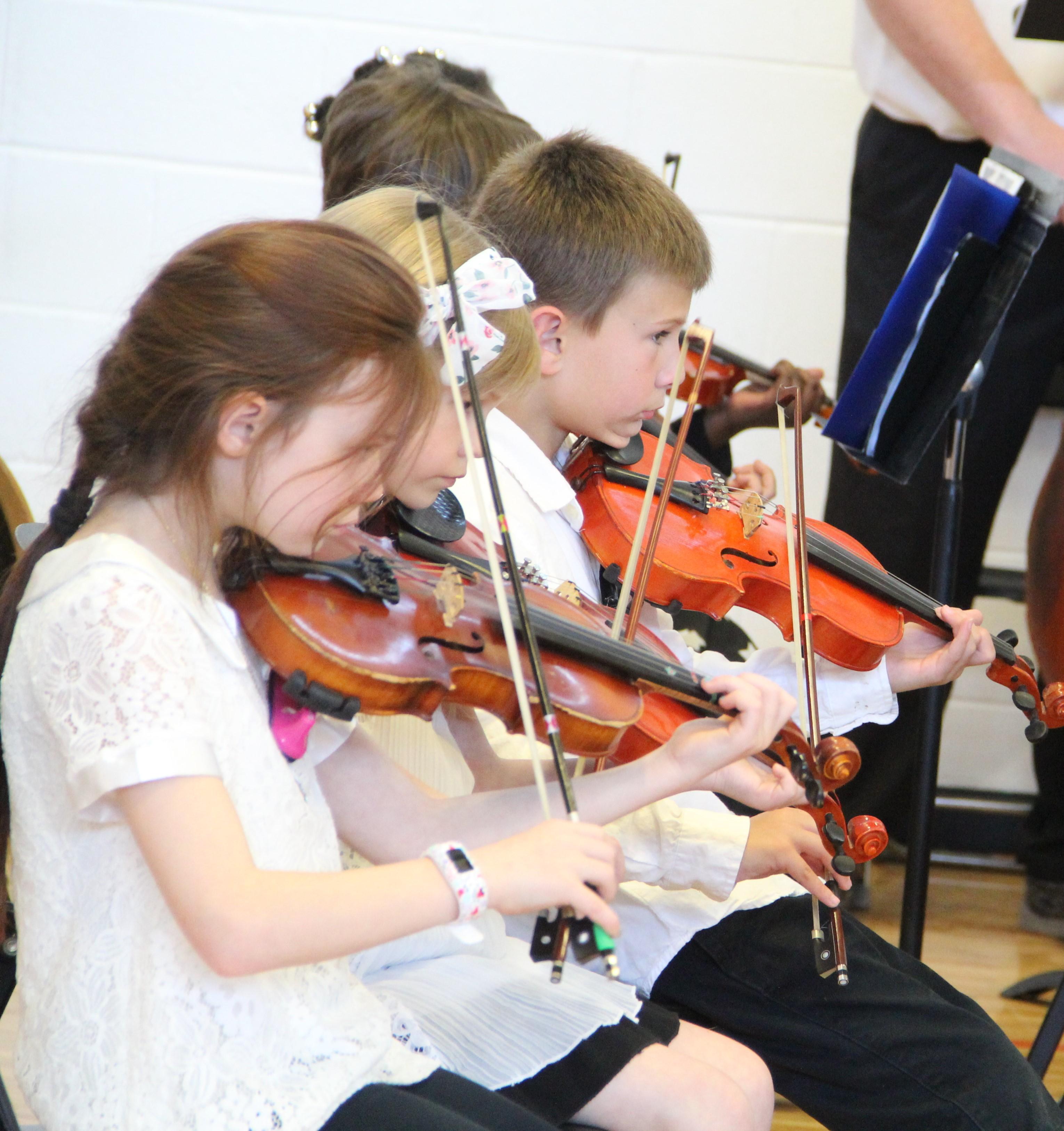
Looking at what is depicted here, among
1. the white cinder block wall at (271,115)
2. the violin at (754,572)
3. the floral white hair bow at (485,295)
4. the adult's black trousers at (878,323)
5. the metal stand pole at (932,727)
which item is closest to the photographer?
the floral white hair bow at (485,295)

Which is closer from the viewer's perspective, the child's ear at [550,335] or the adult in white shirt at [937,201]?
the child's ear at [550,335]

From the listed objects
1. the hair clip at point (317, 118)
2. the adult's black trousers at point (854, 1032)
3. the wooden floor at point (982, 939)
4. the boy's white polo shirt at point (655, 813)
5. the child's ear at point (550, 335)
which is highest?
the hair clip at point (317, 118)

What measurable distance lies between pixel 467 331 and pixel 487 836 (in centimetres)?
39

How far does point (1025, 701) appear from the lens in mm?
1256

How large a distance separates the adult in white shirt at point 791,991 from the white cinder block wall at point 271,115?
1.40 m

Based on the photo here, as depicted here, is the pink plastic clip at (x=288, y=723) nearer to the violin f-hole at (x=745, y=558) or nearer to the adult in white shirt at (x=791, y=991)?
the adult in white shirt at (x=791, y=991)

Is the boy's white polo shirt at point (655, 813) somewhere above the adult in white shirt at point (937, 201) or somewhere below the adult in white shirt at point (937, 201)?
below

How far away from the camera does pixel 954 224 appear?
1401 millimetres

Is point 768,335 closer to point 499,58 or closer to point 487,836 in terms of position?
point 499,58

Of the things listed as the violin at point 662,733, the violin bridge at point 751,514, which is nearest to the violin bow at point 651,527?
the violin at point 662,733

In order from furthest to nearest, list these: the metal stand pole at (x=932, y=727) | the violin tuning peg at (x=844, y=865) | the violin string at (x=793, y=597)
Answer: the metal stand pole at (x=932, y=727) → the violin string at (x=793, y=597) → the violin tuning peg at (x=844, y=865)

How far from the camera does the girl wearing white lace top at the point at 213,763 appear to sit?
2.64 ft

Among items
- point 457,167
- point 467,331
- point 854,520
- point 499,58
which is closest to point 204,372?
point 467,331

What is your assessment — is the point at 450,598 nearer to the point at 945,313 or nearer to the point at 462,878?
the point at 462,878
